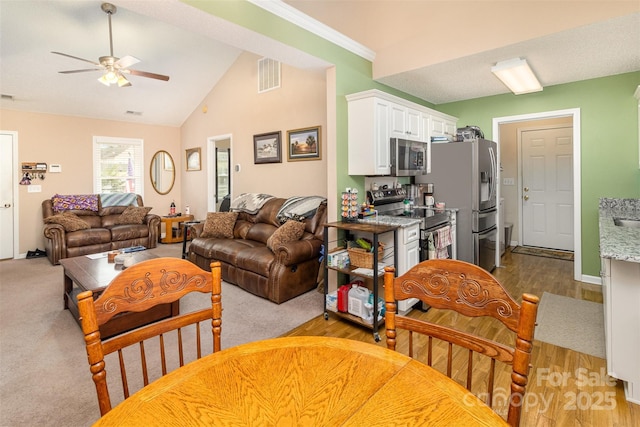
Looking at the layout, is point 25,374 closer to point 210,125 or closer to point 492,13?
point 492,13

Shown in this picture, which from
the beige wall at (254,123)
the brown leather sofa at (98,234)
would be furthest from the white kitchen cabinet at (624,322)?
the brown leather sofa at (98,234)

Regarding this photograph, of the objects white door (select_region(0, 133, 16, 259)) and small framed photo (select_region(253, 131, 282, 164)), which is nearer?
small framed photo (select_region(253, 131, 282, 164))

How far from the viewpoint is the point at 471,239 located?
4.01 metres

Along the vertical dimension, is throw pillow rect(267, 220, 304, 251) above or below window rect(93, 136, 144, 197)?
below

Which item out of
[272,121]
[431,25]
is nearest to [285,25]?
[431,25]

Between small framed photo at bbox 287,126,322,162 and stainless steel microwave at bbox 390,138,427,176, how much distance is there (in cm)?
137

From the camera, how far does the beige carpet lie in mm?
1902

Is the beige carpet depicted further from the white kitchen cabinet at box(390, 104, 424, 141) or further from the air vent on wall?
the air vent on wall

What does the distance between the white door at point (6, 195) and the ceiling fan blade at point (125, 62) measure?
321 centimetres

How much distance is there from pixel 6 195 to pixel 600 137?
8700 millimetres

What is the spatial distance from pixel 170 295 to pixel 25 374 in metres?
1.94

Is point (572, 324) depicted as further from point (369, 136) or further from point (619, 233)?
point (369, 136)

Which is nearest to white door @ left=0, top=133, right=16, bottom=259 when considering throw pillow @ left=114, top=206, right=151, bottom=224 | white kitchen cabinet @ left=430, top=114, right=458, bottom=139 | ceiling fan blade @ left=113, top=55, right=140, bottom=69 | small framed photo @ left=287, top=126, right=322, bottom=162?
throw pillow @ left=114, top=206, right=151, bottom=224
